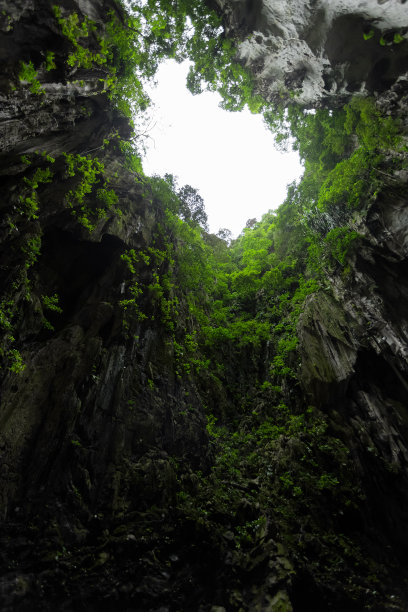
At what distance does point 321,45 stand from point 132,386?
40.1ft

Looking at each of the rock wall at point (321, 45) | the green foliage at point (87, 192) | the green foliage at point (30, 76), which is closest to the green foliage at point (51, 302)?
the green foliage at point (87, 192)

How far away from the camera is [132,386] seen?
29.6 ft

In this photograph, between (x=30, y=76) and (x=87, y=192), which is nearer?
(x=30, y=76)

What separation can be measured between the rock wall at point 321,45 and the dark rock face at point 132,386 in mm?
72

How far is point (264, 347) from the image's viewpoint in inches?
610

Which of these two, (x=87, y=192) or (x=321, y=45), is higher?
(x=321, y=45)

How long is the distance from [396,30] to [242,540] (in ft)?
43.5

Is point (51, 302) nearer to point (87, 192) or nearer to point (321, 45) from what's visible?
Result: point (87, 192)

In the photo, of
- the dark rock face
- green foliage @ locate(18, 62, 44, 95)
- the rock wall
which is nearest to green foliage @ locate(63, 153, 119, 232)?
the dark rock face

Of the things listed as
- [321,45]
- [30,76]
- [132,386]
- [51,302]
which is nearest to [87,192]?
[30,76]

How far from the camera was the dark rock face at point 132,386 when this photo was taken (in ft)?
19.7

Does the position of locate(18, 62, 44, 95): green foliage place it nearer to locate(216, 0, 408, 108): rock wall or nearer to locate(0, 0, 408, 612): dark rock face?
locate(0, 0, 408, 612): dark rock face

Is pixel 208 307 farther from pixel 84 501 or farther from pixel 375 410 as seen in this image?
pixel 84 501

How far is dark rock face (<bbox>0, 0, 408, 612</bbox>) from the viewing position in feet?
19.7
